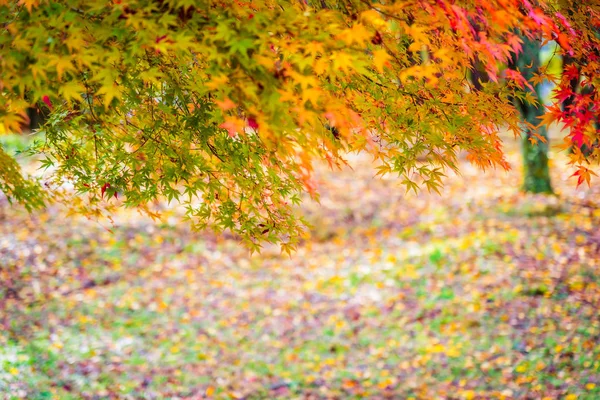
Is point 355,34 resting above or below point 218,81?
above

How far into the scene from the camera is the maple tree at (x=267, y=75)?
7.23 ft

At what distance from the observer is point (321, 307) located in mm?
7891

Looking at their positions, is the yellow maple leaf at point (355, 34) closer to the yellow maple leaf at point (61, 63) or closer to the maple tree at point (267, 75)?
the maple tree at point (267, 75)

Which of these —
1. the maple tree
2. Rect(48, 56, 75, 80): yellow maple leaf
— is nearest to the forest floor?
the maple tree

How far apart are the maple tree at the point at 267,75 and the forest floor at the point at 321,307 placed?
280 cm

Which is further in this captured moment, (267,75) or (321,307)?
(321,307)

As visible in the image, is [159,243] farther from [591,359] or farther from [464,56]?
[464,56]

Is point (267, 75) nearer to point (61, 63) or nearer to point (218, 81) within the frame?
point (218, 81)

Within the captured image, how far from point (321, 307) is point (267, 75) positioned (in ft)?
19.8

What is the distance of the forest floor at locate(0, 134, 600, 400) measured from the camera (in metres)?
5.82

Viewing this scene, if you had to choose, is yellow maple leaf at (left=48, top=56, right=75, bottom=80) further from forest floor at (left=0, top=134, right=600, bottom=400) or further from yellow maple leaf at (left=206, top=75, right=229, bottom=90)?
forest floor at (left=0, top=134, right=600, bottom=400)

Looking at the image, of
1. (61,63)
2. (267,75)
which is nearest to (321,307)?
(267,75)

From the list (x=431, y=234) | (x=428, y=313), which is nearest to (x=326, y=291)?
(x=428, y=313)

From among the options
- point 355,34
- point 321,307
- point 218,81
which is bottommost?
point 218,81
